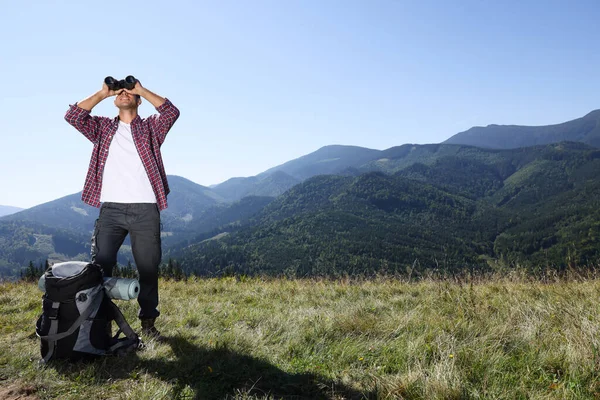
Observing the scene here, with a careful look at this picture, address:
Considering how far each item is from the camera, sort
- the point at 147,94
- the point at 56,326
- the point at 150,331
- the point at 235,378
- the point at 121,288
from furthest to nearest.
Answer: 1. the point at 150,331
2. the point at 147,94
3. the point at 121,288
4. the point at 56,326
5. the point at 235,378

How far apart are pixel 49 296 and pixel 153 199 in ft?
4.51

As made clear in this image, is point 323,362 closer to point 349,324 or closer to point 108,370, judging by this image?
point 349,324

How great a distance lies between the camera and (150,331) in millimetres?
3992

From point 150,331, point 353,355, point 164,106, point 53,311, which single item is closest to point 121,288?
point 53,311

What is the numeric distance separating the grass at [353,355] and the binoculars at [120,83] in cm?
289

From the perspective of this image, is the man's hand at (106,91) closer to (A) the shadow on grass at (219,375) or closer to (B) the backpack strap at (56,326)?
(B) the backpack strap at (56,326)

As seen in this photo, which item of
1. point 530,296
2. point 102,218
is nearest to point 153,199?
point 102,218

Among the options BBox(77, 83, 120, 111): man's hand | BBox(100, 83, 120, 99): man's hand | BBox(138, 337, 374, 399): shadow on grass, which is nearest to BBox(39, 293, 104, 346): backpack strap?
BBox(138, 337, 374, 399): shadow on grass

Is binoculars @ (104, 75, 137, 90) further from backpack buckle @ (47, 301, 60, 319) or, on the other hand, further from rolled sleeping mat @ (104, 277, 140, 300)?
backpack buckle @ (47, 301, 60, 319)

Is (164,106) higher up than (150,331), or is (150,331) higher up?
(164,106)

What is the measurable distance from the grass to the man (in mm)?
897

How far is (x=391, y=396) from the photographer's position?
2441 millimetres

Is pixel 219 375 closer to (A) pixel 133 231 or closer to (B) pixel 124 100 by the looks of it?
(A) pixel 133 231

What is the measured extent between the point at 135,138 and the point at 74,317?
203 centimetres
